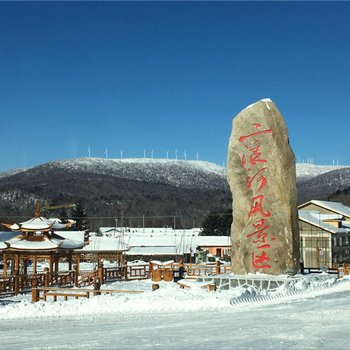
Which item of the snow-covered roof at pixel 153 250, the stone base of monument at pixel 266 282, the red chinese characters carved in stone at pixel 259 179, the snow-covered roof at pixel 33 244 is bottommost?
the snow-covered roof at pixel 153 250

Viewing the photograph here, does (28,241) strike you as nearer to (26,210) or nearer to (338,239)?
(338,239)

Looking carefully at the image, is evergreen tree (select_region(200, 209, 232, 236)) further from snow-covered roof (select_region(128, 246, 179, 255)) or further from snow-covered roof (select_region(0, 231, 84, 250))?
snow-covered roof (select_region(0, 231, 84, 250))

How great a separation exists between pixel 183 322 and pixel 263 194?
8.03 m

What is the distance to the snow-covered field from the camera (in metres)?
9.05

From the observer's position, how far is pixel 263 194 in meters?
18.7

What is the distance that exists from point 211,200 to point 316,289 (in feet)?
397

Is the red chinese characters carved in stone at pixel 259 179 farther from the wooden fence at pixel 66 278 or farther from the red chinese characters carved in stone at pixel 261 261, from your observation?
the wooden fence at pixel 66 278

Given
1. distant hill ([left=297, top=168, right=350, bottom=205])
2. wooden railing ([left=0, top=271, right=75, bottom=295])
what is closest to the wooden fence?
wooden railing ([left=0, top=271, right=75, bottom=295])

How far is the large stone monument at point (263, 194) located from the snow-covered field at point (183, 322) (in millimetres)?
1518

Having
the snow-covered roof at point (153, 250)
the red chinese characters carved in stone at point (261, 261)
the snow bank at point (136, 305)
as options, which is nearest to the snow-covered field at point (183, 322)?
the snow bank at point (136, 305)

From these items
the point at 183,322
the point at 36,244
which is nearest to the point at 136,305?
the point at 183,322

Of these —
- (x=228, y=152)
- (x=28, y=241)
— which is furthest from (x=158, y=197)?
(x=228, y=152)

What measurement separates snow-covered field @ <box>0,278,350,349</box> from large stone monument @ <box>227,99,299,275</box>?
1.52 m

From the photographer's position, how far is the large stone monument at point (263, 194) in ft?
60.2
